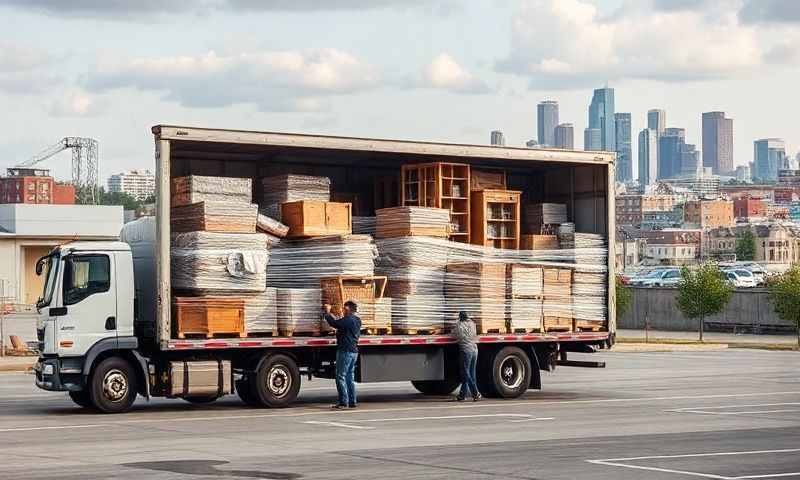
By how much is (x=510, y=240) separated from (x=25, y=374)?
13.6 m

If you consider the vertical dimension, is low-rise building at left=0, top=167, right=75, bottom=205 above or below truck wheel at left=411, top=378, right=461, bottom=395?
above

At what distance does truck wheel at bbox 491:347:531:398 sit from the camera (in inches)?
1008

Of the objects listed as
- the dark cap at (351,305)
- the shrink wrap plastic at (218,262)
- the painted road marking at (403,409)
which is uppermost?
the shrink wrap plastic at (218,262)

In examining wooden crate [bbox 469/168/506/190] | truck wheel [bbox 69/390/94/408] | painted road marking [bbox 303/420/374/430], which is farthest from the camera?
wooden crate [bbox 469/168/506/190]

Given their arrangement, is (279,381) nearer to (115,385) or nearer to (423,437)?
(115,385)

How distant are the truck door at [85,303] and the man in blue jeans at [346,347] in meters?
3.44

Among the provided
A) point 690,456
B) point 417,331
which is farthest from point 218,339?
point 690,456

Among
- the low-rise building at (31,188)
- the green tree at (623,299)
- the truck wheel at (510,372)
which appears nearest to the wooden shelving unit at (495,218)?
the truck wheel at (510,372)

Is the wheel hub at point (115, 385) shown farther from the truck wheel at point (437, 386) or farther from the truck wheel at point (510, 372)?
the truck wheel at point (510, 372)

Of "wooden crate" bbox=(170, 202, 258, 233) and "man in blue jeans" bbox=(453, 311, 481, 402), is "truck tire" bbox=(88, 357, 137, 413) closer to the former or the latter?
"wooden crate" bbox=(170, 202, 258, 233)

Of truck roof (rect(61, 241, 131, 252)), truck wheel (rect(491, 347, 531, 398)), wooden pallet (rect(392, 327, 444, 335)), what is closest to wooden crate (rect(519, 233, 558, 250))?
truck wheel (rect(491, 347, 531, 398))

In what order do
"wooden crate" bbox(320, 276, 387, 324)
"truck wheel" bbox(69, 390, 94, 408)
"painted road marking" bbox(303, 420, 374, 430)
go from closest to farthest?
1. "painted road marking" bbox(303, 420, 374, 430)
2. "truck wheel" bbox(69, 390, 94, 408)
3. "wooden crate" bbox(320, 276, 387, 324)

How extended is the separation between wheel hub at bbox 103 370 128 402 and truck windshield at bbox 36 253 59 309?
4.98 feet

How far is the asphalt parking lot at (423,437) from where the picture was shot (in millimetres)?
15453
